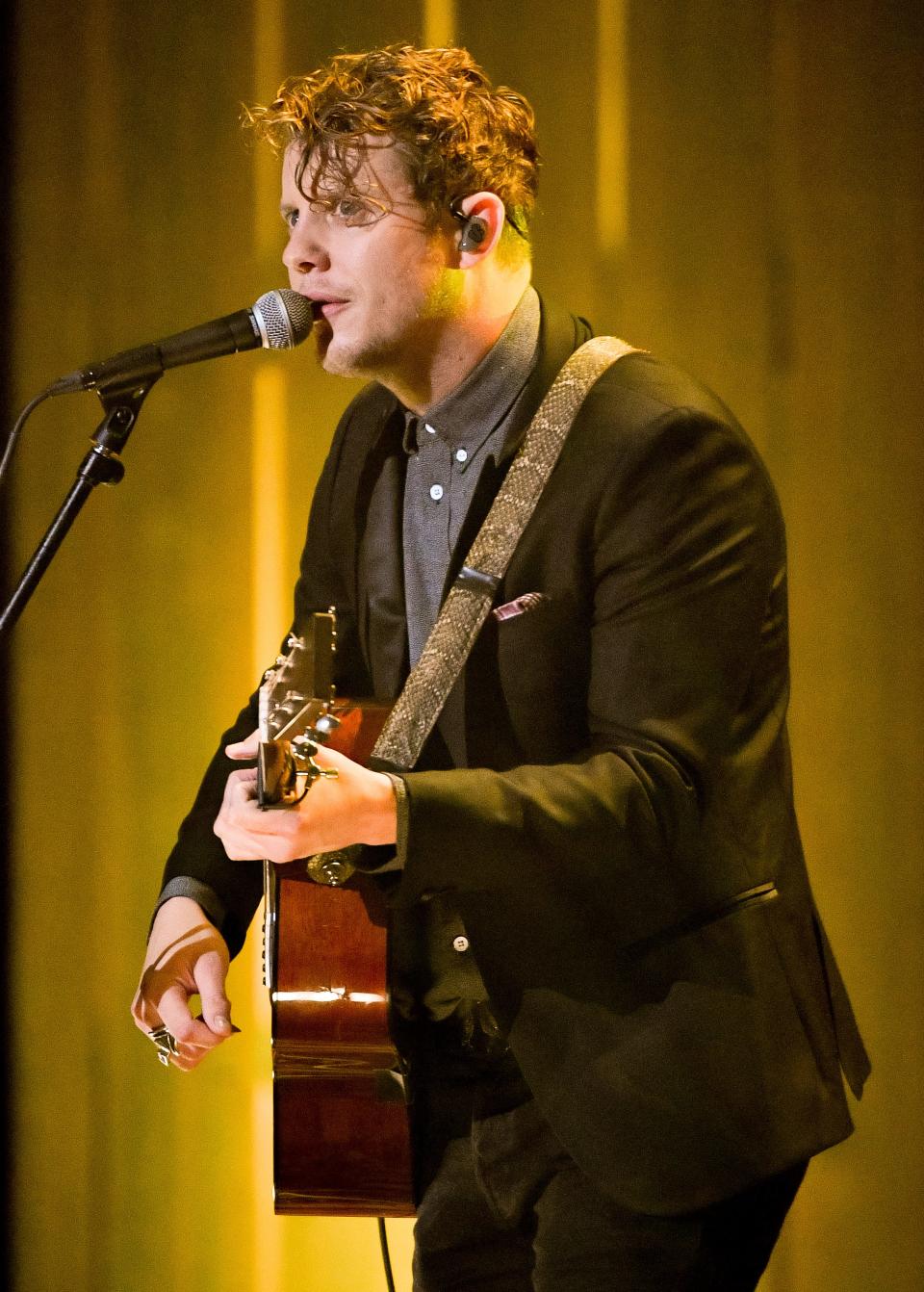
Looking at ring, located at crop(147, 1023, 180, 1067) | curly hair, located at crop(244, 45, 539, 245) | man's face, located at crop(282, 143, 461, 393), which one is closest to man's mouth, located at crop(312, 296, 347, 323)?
man's face, located at crop(282, 143, 461, 393)

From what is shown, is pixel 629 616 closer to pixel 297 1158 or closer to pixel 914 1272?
pixel 297 1158

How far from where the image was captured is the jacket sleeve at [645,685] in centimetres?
148

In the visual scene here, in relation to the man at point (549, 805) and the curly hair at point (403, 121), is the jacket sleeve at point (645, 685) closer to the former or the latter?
the man at point (549, 805)

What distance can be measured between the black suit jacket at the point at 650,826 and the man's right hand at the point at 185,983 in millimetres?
343

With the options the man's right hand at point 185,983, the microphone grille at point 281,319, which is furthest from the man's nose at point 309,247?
the man's right hand at point 185,983

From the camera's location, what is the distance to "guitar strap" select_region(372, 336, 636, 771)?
1.70 meters

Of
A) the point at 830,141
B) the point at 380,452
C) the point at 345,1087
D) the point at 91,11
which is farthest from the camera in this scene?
the point at 91,11

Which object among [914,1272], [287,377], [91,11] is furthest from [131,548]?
[914,1272]

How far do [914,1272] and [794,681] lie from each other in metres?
1.16

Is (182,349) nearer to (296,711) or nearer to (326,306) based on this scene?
(326,306)

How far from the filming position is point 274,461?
3.01 meters

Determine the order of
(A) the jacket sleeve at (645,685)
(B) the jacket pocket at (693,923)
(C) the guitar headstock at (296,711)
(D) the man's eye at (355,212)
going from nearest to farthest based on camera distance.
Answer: (C) the guitar headstock at (296,711)
(A) the jacket sleeve at (645,685)
(B) the jacket pocket at (693,923)
(D) the man's eye at (355,212)

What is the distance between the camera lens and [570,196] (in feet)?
9.21

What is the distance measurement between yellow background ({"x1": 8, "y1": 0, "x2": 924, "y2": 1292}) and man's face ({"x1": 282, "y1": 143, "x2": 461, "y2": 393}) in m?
1.05
